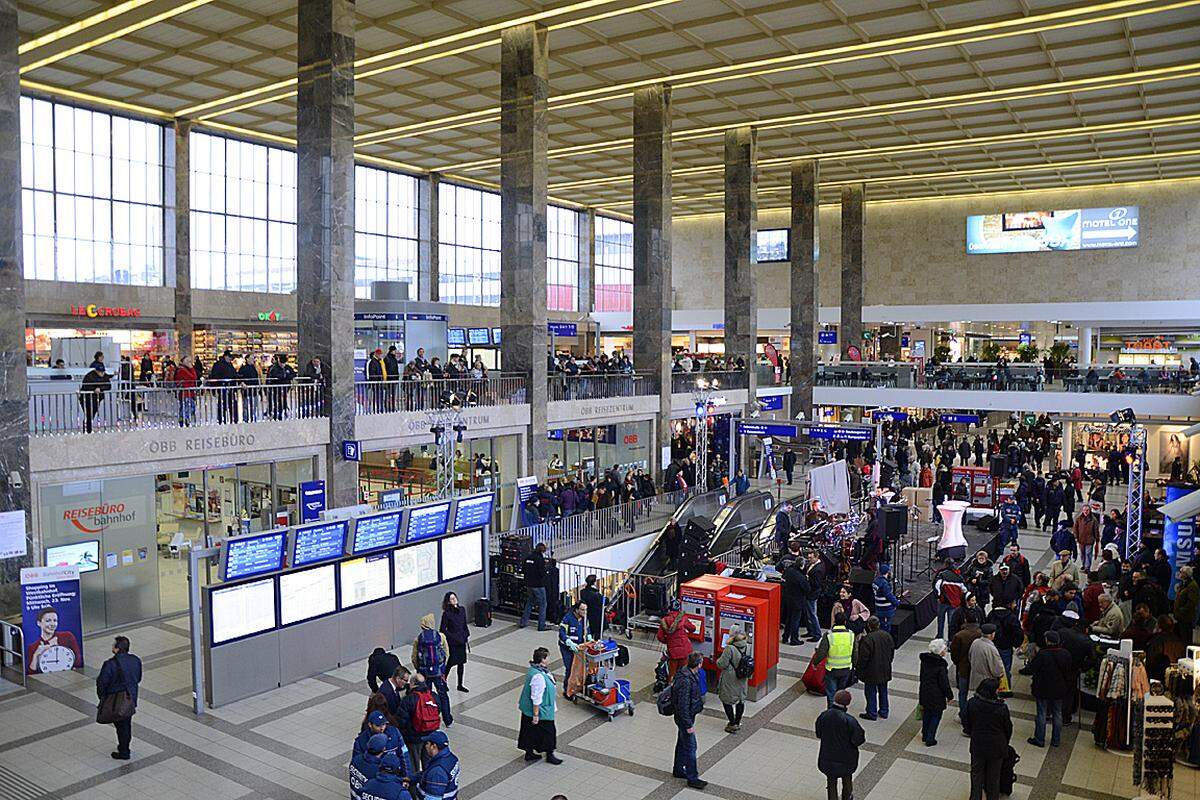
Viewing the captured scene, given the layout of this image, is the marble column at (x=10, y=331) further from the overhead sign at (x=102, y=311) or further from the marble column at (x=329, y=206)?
the overhead sign at (x=102, y=311)

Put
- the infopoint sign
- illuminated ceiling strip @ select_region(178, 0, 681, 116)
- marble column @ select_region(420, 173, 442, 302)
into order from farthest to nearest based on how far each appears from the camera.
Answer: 1. the infopoint sign
2. marble column @ select_region(420, 173, 442, 302)
3. illuminated ceiling strip @ select_region(178, 0, 681, 116)

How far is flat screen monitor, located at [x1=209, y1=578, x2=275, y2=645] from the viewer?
11.6 metres

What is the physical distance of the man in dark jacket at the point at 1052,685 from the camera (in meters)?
10.1

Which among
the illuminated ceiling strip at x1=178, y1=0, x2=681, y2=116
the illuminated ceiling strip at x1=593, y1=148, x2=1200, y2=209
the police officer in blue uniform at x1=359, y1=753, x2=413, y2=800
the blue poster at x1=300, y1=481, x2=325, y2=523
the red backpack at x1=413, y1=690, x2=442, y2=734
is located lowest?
the red backpack at x1=413, y1=690, x2=442, y2=734

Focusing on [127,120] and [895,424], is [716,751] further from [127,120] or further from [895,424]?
[895,424]

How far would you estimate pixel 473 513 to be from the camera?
607 inches

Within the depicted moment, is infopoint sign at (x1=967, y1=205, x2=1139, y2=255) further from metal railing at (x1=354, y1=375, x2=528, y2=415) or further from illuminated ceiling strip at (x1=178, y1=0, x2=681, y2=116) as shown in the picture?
metal railing at (x1=354, y1=375, x2=528, y2=415)

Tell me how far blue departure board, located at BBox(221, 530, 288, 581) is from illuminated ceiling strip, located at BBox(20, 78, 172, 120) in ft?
65.3

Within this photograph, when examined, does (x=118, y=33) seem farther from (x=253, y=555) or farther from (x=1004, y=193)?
(x=1004, y=193)

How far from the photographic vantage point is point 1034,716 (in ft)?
37.4

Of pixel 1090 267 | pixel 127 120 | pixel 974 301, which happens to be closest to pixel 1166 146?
pixel 1090 267

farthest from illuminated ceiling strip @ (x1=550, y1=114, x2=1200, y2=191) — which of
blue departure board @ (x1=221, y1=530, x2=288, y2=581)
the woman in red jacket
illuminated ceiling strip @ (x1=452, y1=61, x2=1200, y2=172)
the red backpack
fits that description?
the red backpack

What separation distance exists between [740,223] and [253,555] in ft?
73.9

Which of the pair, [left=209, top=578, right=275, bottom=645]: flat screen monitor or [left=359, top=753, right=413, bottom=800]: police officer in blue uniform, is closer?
[left=359, top=753, right=413, bottom=800]: police officer in blue uniform
